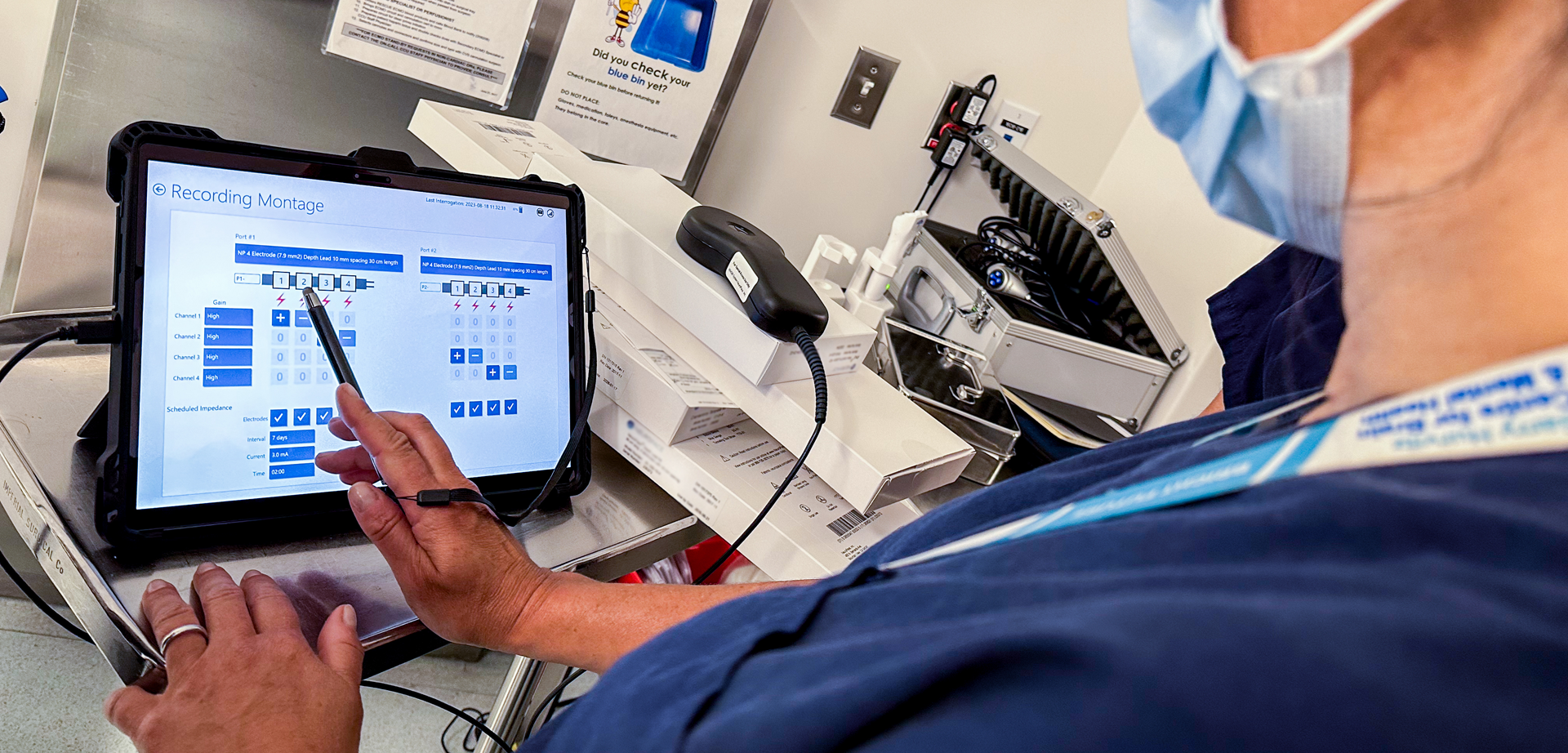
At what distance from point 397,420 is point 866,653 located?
456 mm

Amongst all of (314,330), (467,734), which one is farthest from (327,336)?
(467,734)

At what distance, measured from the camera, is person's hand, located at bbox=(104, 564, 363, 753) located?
435 mm

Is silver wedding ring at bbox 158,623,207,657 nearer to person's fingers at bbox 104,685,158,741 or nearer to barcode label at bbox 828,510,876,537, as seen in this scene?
person's fingers at bbox 104,685,158,741

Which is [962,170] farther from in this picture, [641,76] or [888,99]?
[641,76]

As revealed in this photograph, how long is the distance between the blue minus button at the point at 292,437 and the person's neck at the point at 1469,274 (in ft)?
2.20

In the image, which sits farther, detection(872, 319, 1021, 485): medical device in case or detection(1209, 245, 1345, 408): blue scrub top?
detection(872, 319, 1021, 485): medical device in case

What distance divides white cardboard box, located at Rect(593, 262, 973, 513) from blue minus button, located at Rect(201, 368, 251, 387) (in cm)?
34

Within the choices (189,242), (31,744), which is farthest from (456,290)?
(31,744)

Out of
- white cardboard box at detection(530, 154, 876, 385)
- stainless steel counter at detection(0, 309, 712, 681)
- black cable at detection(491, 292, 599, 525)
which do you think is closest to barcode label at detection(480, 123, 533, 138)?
white cardboard box at detection(530, 154, 876, 385)

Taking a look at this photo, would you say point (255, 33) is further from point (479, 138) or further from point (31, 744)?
point (31, 744)

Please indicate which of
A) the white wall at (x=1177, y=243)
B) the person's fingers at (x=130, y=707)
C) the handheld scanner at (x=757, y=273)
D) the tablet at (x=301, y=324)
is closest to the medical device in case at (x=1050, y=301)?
the white wall at (x=1177, y=243)


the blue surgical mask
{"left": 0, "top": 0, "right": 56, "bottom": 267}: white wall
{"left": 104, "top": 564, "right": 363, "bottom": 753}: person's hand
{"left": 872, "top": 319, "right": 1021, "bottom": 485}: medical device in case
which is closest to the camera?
the blue surgical mask

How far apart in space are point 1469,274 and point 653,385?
0.64 metres

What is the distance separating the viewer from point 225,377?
0.59 m
